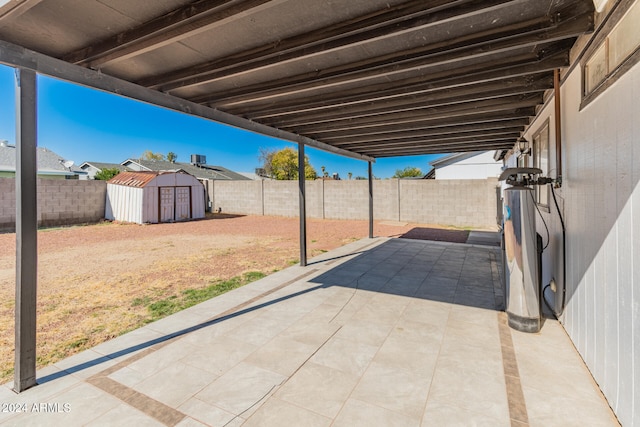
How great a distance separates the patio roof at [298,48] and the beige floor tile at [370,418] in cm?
252

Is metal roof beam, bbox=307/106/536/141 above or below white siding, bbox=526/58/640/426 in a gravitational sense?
above

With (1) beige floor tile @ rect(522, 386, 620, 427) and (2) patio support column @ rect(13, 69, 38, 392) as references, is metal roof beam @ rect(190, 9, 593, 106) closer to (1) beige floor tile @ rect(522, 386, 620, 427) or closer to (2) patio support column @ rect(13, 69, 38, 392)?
(2) patio support column @ rect(13, 69, 38, 392)

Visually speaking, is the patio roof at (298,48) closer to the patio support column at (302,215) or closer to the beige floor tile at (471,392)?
the patio support column at (302,215)

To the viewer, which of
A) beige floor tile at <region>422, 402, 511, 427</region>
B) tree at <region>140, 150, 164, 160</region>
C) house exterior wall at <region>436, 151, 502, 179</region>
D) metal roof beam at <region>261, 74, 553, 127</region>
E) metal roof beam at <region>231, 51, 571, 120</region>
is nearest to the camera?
beige floor tile at <region>422, 402, 511, 427</region>

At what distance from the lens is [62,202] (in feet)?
39.6

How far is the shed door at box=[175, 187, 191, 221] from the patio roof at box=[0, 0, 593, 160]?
11825 millimetres

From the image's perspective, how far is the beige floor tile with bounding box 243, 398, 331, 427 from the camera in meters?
1.75

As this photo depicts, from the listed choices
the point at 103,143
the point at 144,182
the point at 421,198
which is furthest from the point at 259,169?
the point at 421,198

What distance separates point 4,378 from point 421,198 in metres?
11.8

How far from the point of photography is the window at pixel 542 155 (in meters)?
3.69

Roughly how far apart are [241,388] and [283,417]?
44 cm

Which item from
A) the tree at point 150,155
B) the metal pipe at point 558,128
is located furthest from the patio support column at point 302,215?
the tree at point 150,155

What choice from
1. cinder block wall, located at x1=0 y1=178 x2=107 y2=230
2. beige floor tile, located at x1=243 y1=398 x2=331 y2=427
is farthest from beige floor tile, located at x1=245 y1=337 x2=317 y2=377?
cinder block wall, located at x1=0 y1=178 x2=107 y2=230

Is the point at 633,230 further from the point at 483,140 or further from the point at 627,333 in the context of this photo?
the point at 483,140
